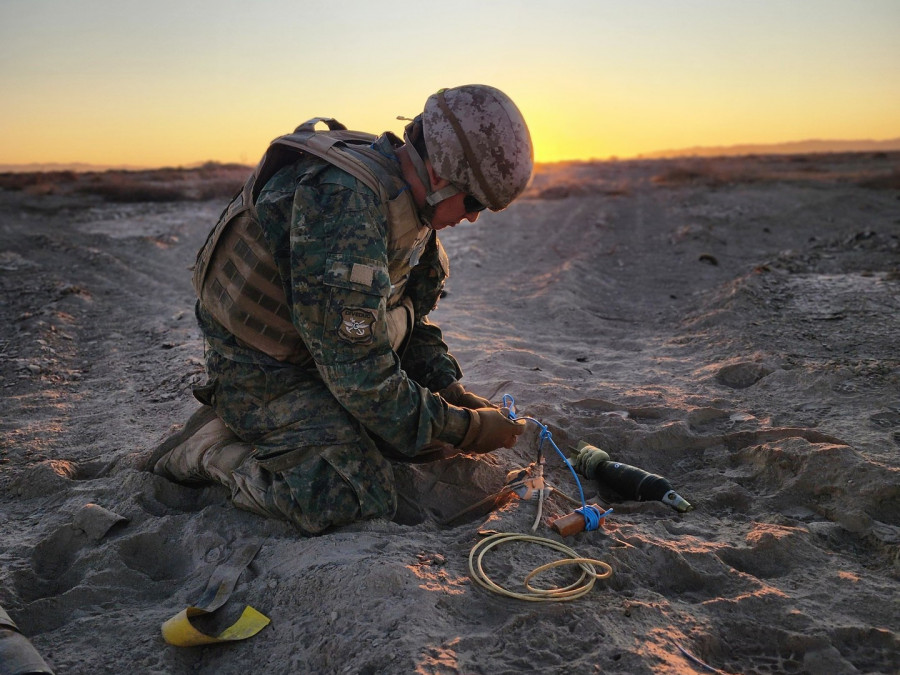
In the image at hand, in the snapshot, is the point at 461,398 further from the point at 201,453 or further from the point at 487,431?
the point at 201,453

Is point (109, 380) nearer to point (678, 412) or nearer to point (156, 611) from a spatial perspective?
point (156, 611)

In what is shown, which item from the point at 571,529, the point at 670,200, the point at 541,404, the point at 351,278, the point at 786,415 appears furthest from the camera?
the point at 670,200

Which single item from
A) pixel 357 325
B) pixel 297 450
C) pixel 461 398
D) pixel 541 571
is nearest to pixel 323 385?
pixel 297 450

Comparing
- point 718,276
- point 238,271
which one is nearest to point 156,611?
point 238,271

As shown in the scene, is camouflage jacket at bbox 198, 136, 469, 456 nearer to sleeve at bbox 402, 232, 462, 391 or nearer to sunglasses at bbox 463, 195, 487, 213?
sunglasses at bbox 463, 195, 487, 213

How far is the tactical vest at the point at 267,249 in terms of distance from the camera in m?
2.77

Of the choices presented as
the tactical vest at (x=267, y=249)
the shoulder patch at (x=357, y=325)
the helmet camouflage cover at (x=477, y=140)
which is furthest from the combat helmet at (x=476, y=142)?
the shoulder patch at (x=357, y=325)

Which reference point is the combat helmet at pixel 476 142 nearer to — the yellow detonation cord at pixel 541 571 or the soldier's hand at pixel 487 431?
the soldier's hand at pixel 487 431

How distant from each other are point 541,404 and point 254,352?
71.7 inches

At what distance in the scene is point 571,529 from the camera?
2.73m

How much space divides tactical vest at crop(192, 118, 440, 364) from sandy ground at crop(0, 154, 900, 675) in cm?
81

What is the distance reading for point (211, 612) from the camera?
2295 mm

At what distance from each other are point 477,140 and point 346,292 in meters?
0.80

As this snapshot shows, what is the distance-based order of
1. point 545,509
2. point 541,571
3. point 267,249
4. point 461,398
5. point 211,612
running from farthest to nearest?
point 461,398 < point 545,509 < point 267,249 < point 541,571 < point 211,612
